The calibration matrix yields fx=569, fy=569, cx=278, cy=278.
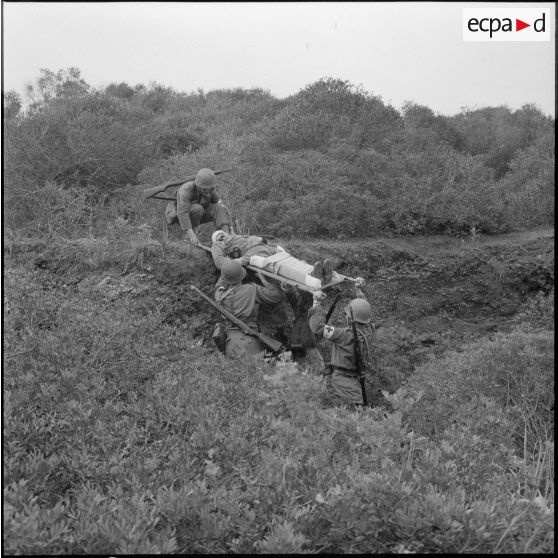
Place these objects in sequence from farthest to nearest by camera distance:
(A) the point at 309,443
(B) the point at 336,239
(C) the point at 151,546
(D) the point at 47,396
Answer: (B) the point at 336,239, (D) the point at 47,396, (A) the point at 309,443, (C) the point at 151,546

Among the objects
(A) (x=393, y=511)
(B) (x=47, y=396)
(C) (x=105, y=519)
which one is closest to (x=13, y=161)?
(B) (x=47, y=396)

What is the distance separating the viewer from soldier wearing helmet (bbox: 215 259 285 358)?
646 cm

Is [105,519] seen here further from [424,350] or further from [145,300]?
[424,350]

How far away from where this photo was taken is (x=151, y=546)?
8.29 ft

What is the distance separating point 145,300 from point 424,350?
354cm

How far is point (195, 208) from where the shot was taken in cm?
780

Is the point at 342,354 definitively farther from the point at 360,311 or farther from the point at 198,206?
the point at 198,206

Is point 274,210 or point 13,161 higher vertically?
point 13,161

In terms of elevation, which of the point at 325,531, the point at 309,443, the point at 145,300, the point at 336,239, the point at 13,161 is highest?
the point at 13,161

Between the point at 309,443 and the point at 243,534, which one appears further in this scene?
the point at 309,443

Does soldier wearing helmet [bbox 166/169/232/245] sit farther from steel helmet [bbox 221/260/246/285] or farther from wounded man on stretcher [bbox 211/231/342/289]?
steel helmet [bbox 221/260/246/285]

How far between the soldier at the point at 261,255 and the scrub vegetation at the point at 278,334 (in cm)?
71

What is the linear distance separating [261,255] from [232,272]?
1.71ft

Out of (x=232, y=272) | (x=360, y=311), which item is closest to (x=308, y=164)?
(x=232, y=272)
